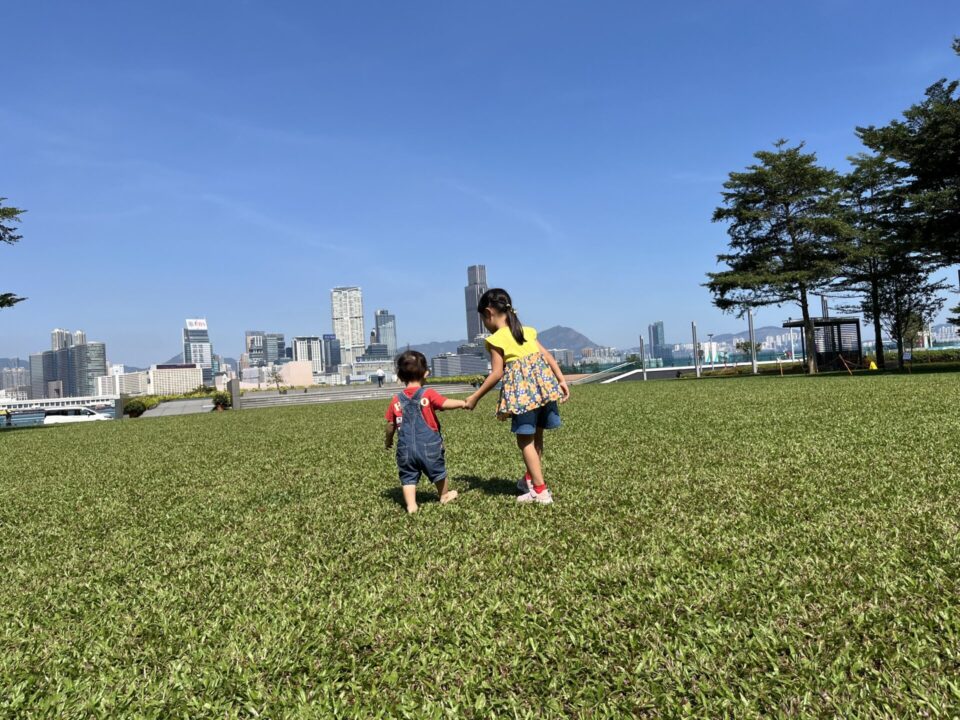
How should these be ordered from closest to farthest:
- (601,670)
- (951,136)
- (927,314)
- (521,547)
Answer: (601,670)
(521,547)
(951,136)
(927,314)

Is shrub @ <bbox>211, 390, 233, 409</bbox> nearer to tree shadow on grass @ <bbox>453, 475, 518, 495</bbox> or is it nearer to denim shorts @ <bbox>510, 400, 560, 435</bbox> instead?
tree shadow on grass @ <bbox>453, 475, 518, 495</bbox>

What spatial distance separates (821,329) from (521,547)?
35.3 metres

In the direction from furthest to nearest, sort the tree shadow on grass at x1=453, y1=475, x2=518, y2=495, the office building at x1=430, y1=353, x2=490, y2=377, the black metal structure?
1. the office building at x1=430, y1=353, x2=490, y2=377
2. the black metal structure
3. the tree shadow on grass at x1=453, y1=475, x2=518, y2=495

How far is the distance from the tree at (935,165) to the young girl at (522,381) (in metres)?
21.7

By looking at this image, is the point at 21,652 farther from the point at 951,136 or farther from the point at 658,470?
the point at 951,136

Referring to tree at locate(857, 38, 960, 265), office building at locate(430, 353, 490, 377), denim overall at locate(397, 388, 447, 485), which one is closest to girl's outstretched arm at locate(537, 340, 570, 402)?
denim overall at locate(397, 388, 447, 485)

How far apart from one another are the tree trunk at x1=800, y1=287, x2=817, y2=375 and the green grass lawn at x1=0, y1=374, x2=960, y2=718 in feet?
91.1

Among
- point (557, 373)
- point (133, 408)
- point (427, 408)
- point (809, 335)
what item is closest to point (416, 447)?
point (427, 408)

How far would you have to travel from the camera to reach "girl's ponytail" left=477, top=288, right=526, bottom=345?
4.50m

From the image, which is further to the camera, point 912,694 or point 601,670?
point 601,670

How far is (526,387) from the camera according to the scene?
14.5ft

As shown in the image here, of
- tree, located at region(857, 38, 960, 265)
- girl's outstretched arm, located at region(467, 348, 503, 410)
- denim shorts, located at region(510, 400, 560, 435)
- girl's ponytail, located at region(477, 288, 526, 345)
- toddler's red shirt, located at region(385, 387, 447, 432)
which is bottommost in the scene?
denim shorts, located at region(510, 400, 560, 435)

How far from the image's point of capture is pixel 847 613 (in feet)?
7.55

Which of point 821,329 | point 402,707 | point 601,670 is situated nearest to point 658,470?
point 601,670
